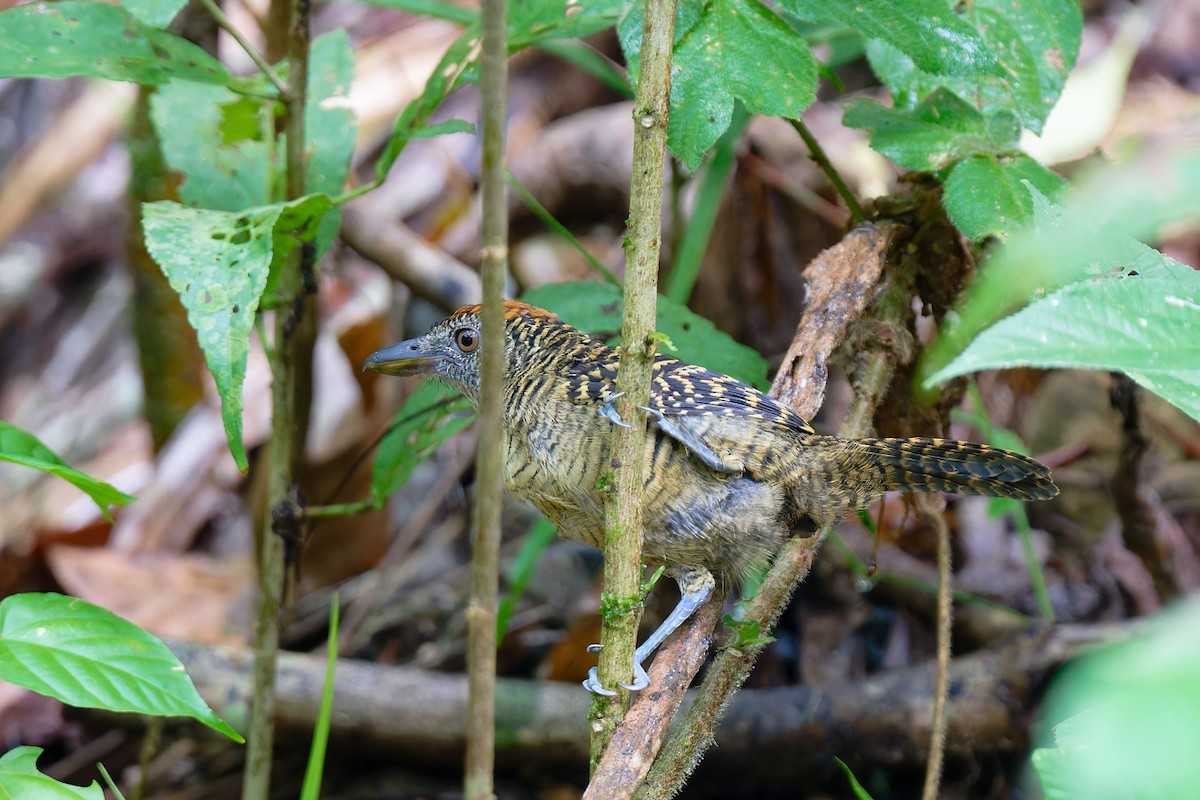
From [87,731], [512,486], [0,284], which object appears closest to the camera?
[512,486]

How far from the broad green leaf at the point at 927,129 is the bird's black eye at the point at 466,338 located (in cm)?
124

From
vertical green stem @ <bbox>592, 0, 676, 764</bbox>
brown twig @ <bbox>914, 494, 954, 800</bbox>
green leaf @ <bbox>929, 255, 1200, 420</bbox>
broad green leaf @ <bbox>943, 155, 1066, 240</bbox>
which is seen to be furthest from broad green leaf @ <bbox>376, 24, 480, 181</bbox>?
green leaf @ <bbox>929, 255, 1200, 420</bbox>

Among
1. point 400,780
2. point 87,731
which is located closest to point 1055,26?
point 400,780

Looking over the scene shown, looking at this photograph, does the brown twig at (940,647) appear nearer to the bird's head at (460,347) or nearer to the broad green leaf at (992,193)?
the broad green leaf at (992,193)

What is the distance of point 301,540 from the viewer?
111 inches

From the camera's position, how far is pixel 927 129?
2564 millimetres

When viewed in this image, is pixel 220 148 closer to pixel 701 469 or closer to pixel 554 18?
pixel 554 18

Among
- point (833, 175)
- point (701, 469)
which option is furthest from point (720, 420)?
point (833, 175)

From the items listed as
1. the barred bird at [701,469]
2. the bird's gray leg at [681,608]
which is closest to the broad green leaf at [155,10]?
the barred bird at [701,469]

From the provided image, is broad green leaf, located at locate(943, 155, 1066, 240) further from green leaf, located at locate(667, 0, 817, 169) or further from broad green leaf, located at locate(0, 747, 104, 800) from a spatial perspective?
broad green leaf, located at locate(0, 747, 104, 800)

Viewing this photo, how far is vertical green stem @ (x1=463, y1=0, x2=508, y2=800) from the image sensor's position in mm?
1304

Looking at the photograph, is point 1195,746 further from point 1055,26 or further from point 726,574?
point 1055,26

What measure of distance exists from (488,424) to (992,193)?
1475 millimetres

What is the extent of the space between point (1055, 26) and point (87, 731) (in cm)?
381
